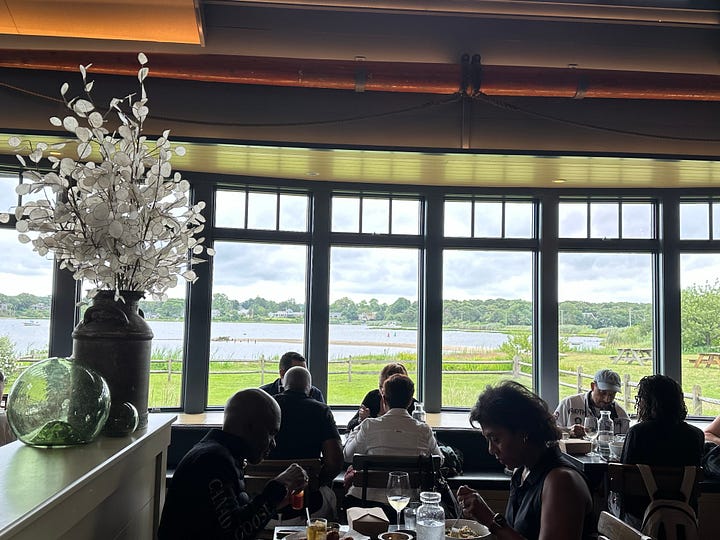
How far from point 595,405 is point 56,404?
466 cm

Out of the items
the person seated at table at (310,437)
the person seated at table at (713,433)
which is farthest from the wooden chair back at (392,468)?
the person seated at table at (713,433)

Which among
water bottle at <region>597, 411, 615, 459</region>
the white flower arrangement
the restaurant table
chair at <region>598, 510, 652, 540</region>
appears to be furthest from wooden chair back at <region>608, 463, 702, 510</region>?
the white flower arrangement

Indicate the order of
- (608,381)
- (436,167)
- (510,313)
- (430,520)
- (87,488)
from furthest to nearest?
(510,313), (436,167), (608,381), (430,520), (87,488)

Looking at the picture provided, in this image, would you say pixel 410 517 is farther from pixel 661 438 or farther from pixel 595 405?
pixel 595 405

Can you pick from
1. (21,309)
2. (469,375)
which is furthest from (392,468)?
(21,309)

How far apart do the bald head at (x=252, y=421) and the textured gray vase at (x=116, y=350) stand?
0.49 meters

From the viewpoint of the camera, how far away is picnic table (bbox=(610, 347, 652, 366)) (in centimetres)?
652

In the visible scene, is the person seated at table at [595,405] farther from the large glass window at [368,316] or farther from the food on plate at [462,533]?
the food on plate at [462,533]

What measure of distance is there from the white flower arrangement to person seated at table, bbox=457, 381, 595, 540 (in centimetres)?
120

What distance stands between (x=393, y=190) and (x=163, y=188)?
459cm

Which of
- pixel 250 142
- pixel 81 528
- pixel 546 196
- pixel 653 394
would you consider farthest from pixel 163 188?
pixel 546 196

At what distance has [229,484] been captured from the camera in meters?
2.22

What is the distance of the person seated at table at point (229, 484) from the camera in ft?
6.91

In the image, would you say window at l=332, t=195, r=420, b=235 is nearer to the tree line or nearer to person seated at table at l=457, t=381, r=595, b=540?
the tree line
